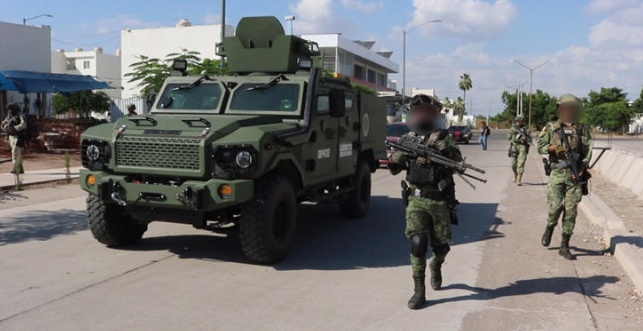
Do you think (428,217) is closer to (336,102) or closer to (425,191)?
(425,191)

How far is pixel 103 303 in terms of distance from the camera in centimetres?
503

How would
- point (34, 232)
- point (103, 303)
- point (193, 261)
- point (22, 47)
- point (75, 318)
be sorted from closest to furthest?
point (75, 318)
point (103, 303)
point (193, 261)
point (34, 232)
point (22, 47)

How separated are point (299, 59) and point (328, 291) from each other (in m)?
3.86

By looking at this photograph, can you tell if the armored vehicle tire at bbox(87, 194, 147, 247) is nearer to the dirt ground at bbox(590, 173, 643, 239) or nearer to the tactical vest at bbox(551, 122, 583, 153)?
the tactical vest at bbox(551, 122, 583, 153)

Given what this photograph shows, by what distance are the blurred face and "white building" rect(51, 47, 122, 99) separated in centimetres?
7319

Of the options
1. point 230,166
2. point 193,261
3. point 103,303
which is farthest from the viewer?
point 193,261

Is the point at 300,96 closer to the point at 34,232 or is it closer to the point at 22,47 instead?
the point at 34,232

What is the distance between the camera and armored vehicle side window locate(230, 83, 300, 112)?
7.23 meters

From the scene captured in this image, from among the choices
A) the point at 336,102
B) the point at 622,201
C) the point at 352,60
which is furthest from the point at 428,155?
the point at 352,60

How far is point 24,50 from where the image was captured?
104 feet

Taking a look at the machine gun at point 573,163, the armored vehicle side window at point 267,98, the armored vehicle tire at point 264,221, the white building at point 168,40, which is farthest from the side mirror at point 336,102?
the white building at point 168,40

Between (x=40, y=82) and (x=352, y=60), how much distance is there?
38722 mm

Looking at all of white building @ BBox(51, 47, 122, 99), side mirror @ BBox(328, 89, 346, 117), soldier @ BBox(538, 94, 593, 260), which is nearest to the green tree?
white building @ BBox(51, 47, 122, 99)

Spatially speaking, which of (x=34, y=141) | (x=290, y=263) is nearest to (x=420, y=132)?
(x=290, y=263)
